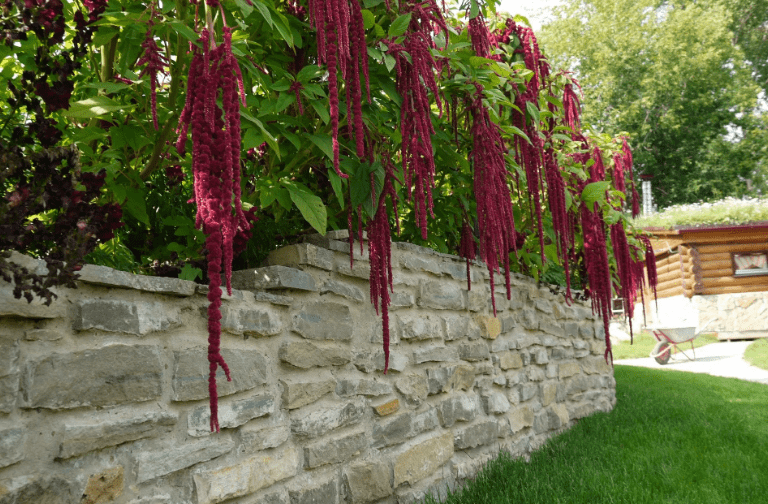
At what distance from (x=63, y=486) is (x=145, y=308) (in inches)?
20.4

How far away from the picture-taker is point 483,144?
247 centimetres

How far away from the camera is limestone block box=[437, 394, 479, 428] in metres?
3.11

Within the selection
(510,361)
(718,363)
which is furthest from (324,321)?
(718,363)

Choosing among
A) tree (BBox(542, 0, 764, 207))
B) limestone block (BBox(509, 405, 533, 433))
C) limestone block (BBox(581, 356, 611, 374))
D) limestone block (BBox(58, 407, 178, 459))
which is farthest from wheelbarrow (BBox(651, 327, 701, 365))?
tree (BBox(542, 0, 764, 207))

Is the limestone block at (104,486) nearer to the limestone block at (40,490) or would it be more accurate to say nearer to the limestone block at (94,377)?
the limestone block at (40,490)

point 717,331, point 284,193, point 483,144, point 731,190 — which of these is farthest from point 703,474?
point 731,190

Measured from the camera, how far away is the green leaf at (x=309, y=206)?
2.12 m

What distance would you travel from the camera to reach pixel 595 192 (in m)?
3.85

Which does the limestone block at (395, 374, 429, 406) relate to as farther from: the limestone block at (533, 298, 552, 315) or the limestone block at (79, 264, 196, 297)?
the limestone block at (533, 298, 552, 315)

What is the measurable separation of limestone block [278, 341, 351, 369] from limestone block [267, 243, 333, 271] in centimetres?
34

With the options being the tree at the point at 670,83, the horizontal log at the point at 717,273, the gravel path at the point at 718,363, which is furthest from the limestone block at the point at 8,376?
the tree at the point at 670,83

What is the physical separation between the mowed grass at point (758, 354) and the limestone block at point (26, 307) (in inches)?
499

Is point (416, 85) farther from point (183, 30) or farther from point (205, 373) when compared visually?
point (205, 373)

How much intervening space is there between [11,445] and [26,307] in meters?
0.33
